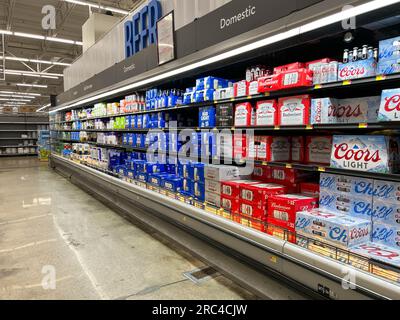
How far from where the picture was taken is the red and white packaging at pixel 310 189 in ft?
7.91

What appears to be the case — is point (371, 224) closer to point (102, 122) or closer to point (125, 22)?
point (125, 22)

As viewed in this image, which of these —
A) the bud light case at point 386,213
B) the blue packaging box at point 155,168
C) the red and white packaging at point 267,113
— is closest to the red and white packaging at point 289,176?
the red and white packaging at point 267,113

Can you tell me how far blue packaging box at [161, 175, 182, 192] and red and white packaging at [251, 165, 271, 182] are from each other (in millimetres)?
1039

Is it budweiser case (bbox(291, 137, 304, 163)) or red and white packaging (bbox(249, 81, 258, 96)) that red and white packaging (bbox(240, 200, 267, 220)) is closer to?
budweiser case (bbox(291, 137, 304, 163))

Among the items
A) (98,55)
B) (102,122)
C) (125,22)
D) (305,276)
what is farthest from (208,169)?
(98,55)

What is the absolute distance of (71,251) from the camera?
11.2ft

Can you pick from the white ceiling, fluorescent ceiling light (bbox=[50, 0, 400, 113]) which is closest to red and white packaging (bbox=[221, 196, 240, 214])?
fluorescent ceiling light (bbox=[50, 0, 400, 113])

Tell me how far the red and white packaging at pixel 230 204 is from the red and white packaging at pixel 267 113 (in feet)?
2.44

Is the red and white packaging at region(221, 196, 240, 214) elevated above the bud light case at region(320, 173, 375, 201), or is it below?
below

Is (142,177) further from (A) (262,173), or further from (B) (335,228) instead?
(B) (335,228)

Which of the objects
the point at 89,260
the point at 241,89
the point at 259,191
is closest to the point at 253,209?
the point at 259,191

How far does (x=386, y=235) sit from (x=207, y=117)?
1.98 m

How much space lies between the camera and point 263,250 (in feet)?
7.55

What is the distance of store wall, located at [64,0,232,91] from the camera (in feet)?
10.5
